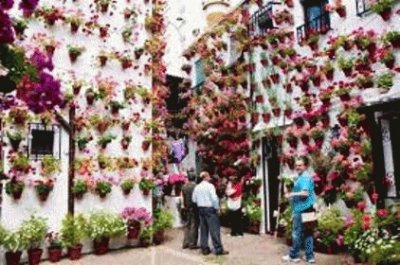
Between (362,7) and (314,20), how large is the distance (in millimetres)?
1758

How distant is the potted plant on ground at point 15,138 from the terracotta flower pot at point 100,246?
9.57 feet

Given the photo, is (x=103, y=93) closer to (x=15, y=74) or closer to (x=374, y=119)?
(x=374, y=119)

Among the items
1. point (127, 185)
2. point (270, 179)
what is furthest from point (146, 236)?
point (270, 179)

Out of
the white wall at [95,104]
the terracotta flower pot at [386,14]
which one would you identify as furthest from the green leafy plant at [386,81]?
the white wall at [95,104]

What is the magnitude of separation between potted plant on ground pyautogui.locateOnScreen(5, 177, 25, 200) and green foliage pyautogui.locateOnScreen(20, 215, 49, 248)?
1.97 ft

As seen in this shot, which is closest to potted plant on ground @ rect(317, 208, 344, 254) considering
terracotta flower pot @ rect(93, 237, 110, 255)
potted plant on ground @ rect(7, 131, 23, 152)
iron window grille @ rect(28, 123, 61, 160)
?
terracotta flower pot @ rect(93, 237, 110, 255)

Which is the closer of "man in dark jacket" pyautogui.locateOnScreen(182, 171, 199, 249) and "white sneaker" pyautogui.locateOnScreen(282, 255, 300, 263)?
"white sneaker" pyautogui.locateOnScreen(282, 255, 300, 263)

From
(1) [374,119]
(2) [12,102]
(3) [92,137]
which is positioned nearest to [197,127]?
(3) [92,137]

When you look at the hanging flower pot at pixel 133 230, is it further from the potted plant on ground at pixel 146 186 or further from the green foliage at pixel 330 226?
the green foliage at pixel 330 226

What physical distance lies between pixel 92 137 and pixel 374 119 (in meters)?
6.60

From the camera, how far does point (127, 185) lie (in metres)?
12.0

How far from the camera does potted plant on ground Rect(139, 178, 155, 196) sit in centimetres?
1234

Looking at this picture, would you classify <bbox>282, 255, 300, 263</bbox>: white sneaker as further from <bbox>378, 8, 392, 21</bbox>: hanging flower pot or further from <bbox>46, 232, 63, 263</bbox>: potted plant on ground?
<bbox>378, 8, 392, 21</bbox>: hanging flower pot

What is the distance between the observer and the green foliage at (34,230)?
33.2ft
